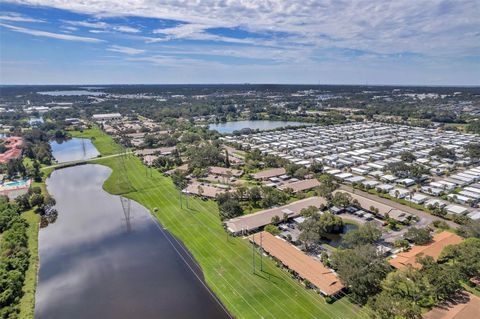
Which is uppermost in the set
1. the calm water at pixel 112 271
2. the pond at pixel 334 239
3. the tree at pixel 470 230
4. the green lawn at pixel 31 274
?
the tree at pixel 470 230

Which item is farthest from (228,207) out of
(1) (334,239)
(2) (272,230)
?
(1) (334,239)

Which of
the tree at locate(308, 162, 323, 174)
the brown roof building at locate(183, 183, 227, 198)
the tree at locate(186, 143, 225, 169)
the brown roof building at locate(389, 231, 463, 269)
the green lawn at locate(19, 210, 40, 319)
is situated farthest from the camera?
the tree at locate(186, 143, 225, 169)

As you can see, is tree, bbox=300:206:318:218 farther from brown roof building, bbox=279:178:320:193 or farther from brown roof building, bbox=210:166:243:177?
brown roof building, bbox=210:166:243:177

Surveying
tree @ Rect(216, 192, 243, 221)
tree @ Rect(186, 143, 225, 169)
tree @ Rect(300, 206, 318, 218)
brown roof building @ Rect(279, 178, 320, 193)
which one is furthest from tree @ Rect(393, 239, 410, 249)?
tree @ Rect(186, 143, 225, 169)

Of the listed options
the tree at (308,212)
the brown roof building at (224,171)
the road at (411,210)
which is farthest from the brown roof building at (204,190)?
the road at (411,210)

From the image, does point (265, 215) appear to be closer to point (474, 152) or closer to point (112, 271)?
point (112, 271)

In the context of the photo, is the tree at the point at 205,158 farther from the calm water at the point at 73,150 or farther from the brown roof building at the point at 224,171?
the calm water at the point at 73,150
